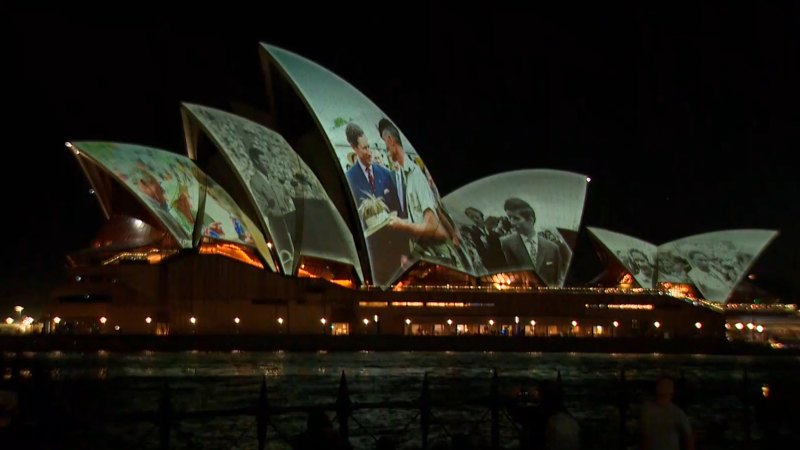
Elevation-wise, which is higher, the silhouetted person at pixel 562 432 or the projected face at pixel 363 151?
the projected face at pixel 363 151

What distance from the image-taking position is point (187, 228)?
154ft

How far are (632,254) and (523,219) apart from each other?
1016 centimetres

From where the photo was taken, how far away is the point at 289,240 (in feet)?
156

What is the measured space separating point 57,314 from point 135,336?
20.3ft

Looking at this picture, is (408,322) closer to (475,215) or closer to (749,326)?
(475,215)

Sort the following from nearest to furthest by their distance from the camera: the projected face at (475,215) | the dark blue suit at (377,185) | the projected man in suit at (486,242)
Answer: the dark blue suit at (377,185) < the projected man in suit at (486,242) < the projected face at (475,215)

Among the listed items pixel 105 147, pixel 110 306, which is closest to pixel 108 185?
pixel 105 147

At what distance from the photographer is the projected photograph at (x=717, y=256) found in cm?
6562

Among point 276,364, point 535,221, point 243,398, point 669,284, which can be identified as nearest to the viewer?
point 243,398

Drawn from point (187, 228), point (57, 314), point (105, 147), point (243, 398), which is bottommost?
point (243, 398)

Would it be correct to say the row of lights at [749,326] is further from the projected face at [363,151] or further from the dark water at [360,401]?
the dark water at [360,401]

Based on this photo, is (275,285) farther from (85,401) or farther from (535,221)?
(85,401)

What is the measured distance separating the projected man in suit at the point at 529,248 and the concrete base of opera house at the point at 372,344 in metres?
7.38

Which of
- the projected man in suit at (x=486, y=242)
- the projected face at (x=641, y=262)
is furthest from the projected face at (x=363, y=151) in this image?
the projected face at (x=641, y=262)
